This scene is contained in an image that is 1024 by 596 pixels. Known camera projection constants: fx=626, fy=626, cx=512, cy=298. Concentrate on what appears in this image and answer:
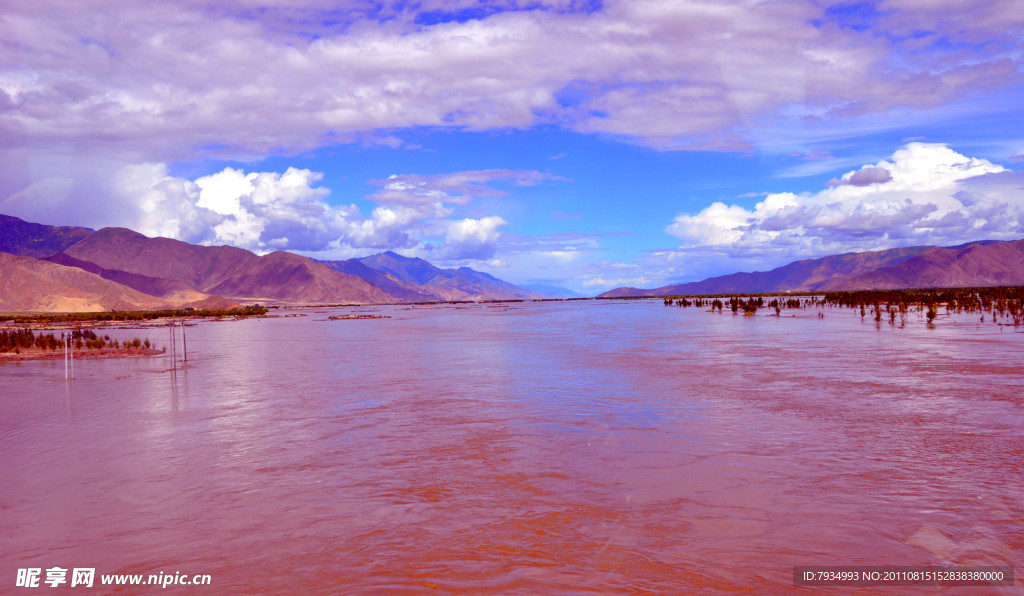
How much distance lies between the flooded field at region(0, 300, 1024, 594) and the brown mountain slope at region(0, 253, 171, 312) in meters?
112

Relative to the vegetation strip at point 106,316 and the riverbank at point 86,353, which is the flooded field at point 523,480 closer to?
the riverbank at point 86,353

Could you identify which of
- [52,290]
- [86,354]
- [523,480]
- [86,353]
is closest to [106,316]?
[52,290]

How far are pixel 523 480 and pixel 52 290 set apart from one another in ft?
442

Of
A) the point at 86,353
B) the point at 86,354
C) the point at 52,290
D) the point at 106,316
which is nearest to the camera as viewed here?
the point at 86,354

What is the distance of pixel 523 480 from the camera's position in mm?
8625

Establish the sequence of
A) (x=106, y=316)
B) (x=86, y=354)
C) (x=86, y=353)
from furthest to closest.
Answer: (x=106, y=316), (x=86, y=353), (x=86, y=354)

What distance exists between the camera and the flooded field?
6074 mm

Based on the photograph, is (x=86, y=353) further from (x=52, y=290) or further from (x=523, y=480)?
(x=52, y=290)

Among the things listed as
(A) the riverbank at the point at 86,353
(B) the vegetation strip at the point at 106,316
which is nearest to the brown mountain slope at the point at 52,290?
(B) the vegetation strip at the point at 106,316

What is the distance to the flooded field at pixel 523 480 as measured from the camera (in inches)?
239

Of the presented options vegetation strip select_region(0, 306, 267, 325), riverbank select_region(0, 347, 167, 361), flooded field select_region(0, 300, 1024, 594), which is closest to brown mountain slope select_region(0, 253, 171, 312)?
vegetation strip select_region(0, 306, 267, 325)

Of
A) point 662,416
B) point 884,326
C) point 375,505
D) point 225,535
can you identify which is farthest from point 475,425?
point 884,326

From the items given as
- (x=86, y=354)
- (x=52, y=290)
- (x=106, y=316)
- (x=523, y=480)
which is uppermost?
(x=52, y=290)

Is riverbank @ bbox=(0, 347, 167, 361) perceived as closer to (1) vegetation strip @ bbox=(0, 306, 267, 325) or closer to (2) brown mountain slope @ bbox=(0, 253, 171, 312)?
(1) vegetation strip @ bbox=(0, 306, 267, 325)
